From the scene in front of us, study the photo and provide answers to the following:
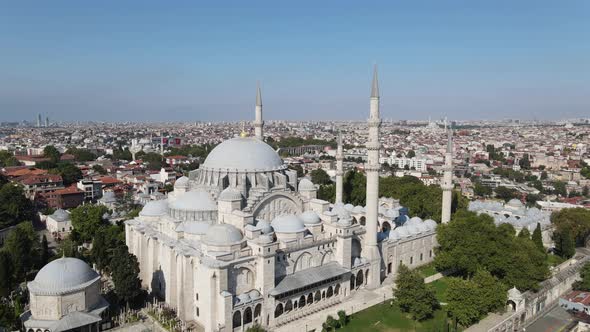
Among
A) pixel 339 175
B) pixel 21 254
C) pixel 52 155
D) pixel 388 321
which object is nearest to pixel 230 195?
pixel 388 321

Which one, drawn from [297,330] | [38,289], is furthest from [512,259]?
[38,289]

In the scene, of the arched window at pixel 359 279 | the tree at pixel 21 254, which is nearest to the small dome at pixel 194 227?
the arched window at pixel 359 279

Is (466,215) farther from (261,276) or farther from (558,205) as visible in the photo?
(558,205)

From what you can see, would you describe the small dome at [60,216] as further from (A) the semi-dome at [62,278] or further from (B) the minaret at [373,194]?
(B) the minaret at [373,194]

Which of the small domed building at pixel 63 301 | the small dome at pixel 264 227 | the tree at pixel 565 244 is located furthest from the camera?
the tree at pixel 565 244

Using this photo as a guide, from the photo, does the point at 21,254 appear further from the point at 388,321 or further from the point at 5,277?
the point at 388,321

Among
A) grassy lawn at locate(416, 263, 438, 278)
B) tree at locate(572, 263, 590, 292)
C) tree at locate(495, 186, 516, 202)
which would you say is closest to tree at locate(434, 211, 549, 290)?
grassy lawn at locate(416, 263, 438, 278)
